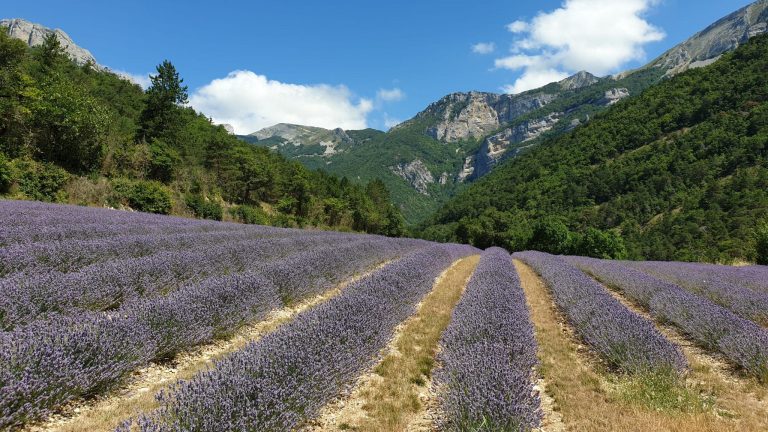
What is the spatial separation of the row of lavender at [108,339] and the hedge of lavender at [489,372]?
287 centimetres

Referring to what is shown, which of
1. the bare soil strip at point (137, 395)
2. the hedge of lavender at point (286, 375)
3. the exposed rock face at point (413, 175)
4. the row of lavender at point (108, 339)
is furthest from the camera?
the exposed rock face at point (413, 175)

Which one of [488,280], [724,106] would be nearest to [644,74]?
[724,106]

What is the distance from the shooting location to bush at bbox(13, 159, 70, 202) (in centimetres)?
1609

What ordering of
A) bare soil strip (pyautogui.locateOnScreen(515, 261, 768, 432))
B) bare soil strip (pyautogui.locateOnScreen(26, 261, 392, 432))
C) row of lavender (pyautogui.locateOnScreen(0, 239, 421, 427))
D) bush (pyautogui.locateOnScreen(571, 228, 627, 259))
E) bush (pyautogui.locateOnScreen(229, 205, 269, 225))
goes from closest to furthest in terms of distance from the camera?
row of lavender (pyautogui.locateOnScreen(0, 239, 421, 427)) < bare soil strip (pyautogui.locateOnScreen(26, 261, 392, 432)) < bare soil strip (pyautogui.locateOnScreen(515, 261, 768, 432)) < bush (pyautogui.locateOnScreen(229, 205, 269, 225)) < bush (pyautogui.locateOnScreen(571, 228, 627, 259))

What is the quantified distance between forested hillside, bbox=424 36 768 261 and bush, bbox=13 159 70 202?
42704 mm

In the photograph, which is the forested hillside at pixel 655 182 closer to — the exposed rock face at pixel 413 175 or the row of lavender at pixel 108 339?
the row of lavender at pixel 108 339

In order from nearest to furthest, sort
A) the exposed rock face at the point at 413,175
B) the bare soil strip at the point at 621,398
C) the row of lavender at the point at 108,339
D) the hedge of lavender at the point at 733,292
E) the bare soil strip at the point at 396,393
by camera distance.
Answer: the row of lavender at the point at 108,339
the bare soil strip at the point at 621,398
the bare soil strip at the point at 396,393
the hedge of lavender at the point at 733,292
the exposed rock face at the point at 413,175

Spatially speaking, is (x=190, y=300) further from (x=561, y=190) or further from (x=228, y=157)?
(x=561, y=190)

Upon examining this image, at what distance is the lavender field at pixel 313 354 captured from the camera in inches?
103

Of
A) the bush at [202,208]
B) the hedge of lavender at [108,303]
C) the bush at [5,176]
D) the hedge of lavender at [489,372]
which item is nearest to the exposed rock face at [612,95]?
the bush at [202,208]

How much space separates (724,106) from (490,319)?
305 feet

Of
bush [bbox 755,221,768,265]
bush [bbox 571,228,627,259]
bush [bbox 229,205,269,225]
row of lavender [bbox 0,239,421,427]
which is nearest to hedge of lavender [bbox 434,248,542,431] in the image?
row of lavender [bbox 0,239,421,427]

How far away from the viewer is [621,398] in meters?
3.53

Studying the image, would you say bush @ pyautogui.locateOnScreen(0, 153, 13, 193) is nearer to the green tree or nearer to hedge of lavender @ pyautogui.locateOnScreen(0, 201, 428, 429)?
hedge of lavender @ pyautogui.locateOnScreen(0, 201, 428, 429)
